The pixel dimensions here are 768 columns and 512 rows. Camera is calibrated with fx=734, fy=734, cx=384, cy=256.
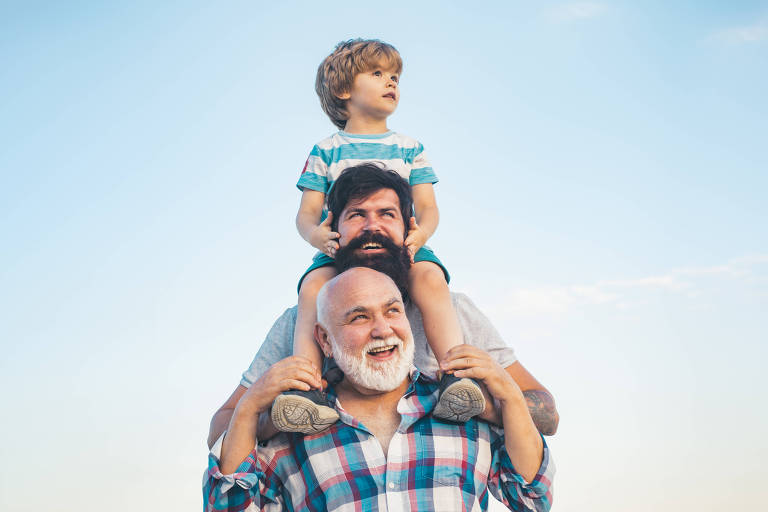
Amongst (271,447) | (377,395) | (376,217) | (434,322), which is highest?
(376,217)

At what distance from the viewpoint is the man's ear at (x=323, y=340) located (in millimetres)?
4871

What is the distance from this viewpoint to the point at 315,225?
570 cm

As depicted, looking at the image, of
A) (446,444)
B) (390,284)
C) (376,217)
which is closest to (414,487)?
(446,444)

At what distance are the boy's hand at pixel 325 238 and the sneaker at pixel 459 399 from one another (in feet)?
4.28

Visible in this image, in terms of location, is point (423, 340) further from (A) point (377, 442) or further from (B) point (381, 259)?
(A) point (377, 442)

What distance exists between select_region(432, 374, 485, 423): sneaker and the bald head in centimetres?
67

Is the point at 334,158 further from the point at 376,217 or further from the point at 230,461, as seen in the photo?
the point at 230,461

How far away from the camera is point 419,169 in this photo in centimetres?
589

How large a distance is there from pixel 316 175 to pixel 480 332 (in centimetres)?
179

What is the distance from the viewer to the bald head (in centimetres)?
471

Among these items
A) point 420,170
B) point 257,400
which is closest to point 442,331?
point 257,400

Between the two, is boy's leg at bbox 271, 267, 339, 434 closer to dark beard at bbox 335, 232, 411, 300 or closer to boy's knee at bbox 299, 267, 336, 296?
boy's knee at bbox 299, 267, 336, 296

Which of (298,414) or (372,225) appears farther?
(372,225)

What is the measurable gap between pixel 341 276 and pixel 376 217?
0.62 metres
